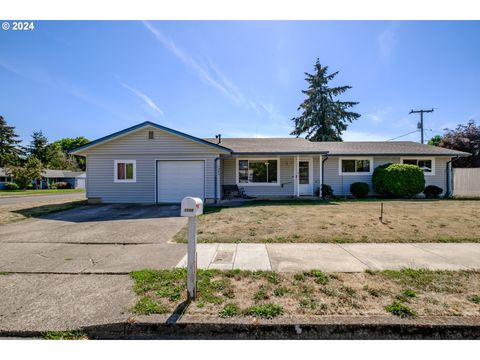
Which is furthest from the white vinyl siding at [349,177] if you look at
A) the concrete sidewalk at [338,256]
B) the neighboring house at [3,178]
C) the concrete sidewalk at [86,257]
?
the neighboring house at [3,178]

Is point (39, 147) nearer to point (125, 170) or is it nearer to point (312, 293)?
point (125, 170)

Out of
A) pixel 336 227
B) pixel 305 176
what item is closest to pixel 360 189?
pixel 305 176

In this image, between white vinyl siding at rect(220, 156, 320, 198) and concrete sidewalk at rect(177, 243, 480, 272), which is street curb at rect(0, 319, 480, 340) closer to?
concrete sidewalk at rect(177, 243, 480, 272)

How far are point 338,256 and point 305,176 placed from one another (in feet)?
34.8

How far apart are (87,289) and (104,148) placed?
1117 cm

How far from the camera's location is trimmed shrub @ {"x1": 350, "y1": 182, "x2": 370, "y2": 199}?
1473 centimetres

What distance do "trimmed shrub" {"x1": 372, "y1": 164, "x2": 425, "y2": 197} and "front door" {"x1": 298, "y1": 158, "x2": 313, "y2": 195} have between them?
4.21 meters

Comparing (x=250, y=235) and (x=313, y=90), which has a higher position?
(x=313, y=90)

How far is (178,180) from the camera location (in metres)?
12.8

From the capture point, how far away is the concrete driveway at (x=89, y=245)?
167 inches

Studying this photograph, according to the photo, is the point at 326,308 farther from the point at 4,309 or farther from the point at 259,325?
the point at 4,309

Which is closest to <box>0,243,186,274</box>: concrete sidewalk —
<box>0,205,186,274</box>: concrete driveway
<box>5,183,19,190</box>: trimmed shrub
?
<box>0,205,186,274</box>: concrete driveway

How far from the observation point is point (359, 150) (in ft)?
52.1

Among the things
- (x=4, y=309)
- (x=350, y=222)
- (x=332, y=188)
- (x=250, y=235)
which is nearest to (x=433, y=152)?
(x=332, y=188)
